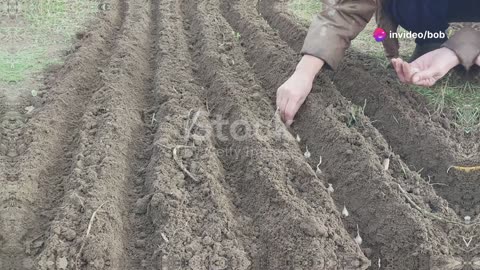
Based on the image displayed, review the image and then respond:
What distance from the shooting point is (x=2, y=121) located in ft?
11.1

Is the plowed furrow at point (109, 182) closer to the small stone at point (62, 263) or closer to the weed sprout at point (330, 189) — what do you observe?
the small stone at point (62, 263)

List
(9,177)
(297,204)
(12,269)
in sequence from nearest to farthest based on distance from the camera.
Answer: (12,269)
(297,204)
(9,177)

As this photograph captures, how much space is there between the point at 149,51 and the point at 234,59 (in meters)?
0.66

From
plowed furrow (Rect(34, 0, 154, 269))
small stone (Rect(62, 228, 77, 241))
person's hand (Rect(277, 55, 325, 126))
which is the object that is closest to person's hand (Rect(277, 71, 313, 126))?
person's hand (Rect(277, 55, 325, 126))

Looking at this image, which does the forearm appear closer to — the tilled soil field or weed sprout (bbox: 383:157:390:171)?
the tilled soil field

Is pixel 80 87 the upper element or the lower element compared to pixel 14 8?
upper

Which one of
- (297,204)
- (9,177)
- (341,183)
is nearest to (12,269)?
(9,177)

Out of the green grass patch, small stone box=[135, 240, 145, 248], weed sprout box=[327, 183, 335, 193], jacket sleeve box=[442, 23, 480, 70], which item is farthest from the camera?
the green grass patch

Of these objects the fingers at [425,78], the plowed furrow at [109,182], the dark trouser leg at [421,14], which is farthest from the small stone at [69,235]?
the dark trouser leg at [421,14]

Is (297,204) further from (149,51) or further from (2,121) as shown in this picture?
(149,51)

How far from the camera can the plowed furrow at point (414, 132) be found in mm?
2936

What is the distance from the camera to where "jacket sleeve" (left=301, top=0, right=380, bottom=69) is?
134 inches

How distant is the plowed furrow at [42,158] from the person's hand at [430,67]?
1.90 metres

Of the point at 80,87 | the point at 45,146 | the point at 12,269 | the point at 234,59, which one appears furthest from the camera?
the point at 234,59
